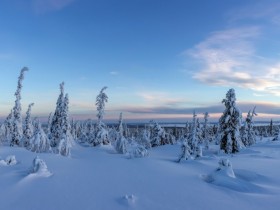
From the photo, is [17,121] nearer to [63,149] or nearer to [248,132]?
[63,149]

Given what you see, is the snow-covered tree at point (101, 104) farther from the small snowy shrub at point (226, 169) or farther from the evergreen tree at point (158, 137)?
the small snowy shrub at point (226, 169)

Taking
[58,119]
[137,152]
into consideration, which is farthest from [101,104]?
[137,152]

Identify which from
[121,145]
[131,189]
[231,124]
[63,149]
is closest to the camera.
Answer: [131,189]

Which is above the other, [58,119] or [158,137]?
[58,119]

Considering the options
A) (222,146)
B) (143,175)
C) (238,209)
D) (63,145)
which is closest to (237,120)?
(222,146)

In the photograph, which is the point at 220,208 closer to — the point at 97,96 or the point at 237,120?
the point at 237,120

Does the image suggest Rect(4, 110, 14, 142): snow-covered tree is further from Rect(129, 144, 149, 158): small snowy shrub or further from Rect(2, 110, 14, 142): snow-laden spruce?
Rect(129, 144, 149, 158): small snowy shrub

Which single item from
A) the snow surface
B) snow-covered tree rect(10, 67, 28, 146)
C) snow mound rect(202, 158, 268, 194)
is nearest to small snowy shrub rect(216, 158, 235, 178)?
snow mound rect(202, 158, 268, 194)

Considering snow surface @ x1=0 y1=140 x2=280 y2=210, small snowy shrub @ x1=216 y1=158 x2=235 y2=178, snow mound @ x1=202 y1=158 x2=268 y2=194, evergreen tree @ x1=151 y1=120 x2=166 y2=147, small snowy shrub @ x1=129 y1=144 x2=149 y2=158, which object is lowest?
evergreen tree @ x1=151 y1=120 x2=166 y2=147

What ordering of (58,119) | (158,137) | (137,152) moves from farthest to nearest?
(158,137) < (58,119) < (137,152)

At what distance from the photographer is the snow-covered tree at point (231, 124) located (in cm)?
3581

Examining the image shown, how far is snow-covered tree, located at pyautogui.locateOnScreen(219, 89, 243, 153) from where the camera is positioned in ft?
117

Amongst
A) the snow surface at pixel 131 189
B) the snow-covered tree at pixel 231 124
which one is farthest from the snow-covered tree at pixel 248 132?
the snow surface at pixel 131 189

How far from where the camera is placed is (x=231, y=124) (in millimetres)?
36344
